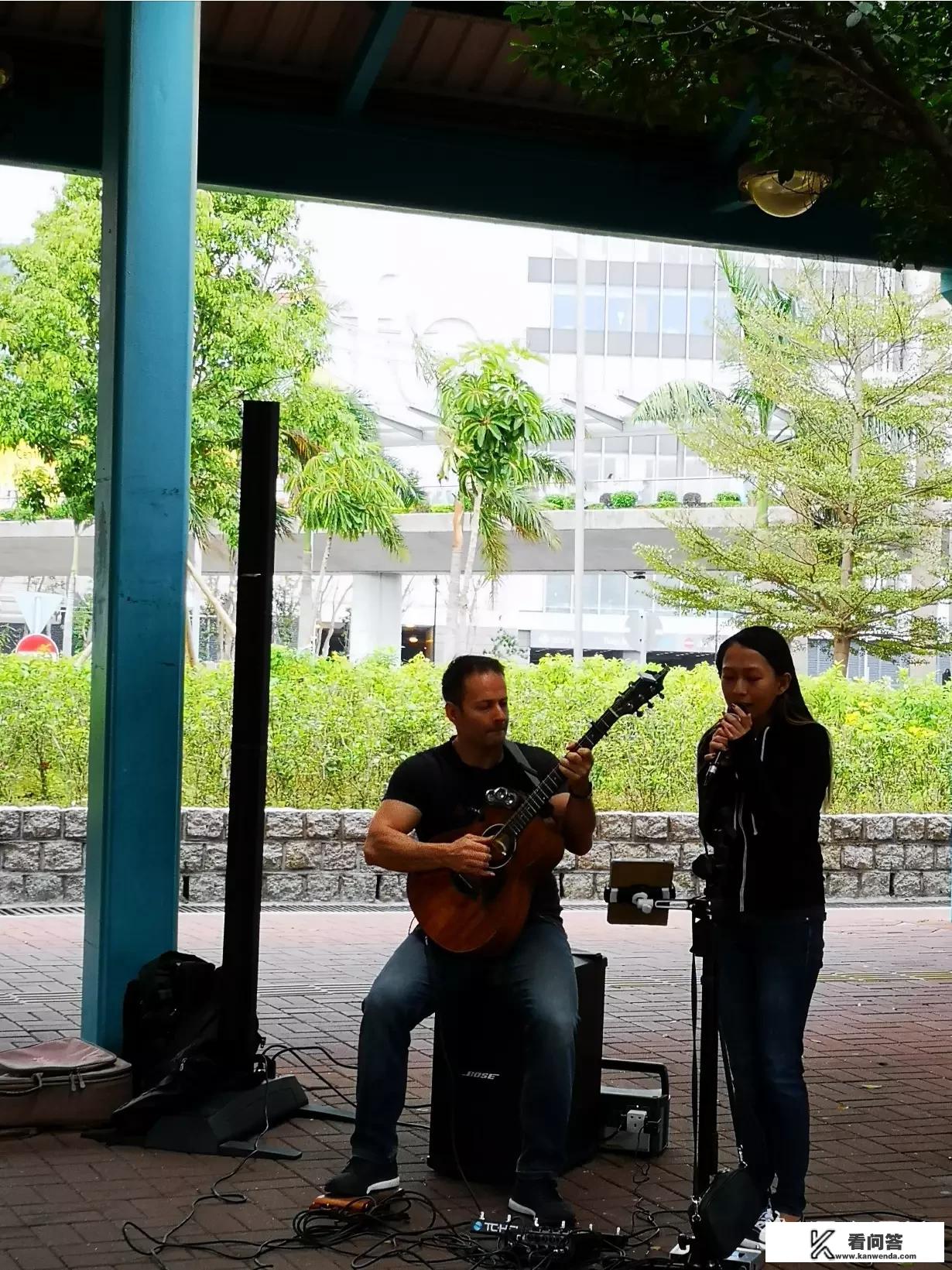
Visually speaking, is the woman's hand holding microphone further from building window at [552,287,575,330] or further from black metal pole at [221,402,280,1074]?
building window at [552,287,575,330]

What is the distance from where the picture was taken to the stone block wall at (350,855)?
1130 cm

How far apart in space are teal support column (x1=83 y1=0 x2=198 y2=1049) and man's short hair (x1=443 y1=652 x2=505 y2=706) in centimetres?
150

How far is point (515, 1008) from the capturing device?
16.8 feet

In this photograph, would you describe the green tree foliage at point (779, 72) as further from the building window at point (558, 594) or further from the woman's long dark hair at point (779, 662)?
the building window at point (558, 594)

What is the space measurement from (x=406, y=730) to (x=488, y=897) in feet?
24.9

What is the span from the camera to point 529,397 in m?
33.5

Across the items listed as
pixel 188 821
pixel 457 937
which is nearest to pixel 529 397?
pixel 188 821

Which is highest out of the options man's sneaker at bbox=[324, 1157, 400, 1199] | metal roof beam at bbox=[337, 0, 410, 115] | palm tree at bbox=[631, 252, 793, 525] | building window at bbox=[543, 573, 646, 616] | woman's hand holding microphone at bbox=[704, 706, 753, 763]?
palm tree at bbox=[631, 252, 793, 525]

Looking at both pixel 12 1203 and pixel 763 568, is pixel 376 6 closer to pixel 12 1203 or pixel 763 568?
pixel 12 1203

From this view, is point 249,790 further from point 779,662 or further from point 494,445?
point 494,445

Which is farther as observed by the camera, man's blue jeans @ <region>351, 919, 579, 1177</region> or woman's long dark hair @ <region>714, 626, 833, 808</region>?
man's blue jeans @ <region>351, 919, 579, 1177</region>

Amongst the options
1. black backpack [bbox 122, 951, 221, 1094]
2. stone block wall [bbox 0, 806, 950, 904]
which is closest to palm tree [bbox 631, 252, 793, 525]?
stone block wall [bbox 0, 806, 950, 904]

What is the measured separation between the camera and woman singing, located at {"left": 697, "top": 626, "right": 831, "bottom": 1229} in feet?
15.0

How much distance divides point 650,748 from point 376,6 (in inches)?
271
